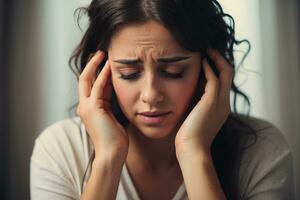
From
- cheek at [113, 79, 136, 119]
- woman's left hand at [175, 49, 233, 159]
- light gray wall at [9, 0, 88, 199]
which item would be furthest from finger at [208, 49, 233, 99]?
light gray wall at [9, 0, 88, 199]

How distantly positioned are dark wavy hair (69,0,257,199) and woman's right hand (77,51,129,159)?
4 cm

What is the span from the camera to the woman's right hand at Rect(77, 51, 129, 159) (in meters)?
1.00

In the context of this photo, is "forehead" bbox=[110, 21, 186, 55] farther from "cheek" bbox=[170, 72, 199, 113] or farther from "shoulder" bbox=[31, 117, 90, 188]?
"shoulder" bbox=[31, 117, 90, 188]

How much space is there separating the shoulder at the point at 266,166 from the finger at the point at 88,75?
1.36 feet

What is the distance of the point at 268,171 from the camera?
3.33 ft

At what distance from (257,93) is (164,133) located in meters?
0.59

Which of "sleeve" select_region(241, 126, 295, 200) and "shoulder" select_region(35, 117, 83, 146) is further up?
"shoulder" select_region(35, 117, 83, 146)

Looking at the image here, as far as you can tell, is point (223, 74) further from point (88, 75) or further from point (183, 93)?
point (88, 75)

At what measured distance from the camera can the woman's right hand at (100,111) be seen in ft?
3.29

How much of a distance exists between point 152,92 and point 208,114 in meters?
0.16

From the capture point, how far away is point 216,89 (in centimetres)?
102

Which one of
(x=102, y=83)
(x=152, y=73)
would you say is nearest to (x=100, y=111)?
(x=102, y=83)

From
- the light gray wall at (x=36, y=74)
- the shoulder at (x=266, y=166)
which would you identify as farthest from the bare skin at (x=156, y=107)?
the light gray wall at (x=36, y=74)

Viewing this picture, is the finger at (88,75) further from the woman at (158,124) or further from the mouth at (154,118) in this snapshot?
the mouth at (154,118)
